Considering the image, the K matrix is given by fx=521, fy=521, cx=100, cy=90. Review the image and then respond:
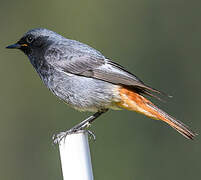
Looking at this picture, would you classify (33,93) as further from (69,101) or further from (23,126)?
(69,101)

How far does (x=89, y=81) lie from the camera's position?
6492mm

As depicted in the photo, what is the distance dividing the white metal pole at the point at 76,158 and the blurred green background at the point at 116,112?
3895mm

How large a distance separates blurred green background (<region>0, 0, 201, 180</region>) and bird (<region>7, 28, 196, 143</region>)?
8.01ft

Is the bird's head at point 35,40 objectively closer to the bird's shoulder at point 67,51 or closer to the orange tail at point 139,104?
the bird's shoulder at point 67,51

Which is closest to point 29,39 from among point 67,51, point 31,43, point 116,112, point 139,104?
point 31,43

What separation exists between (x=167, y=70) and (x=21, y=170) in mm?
3409

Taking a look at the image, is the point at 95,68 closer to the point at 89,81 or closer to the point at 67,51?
the point at 89,81

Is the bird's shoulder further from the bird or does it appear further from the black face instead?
the black face

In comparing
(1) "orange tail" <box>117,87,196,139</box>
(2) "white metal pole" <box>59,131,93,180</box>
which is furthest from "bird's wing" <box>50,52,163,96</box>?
(2) "white metal pole" <box>59,131,93,180</box>

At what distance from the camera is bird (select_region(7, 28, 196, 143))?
21.0 ft

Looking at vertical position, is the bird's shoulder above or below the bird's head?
below

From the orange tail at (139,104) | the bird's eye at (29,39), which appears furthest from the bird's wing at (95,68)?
the bird's eye at (29,39)

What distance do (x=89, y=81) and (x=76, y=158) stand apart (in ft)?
6.48

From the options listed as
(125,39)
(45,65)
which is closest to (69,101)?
(45,65)
